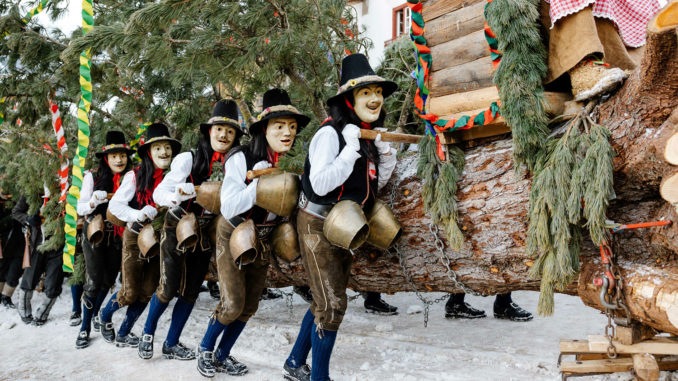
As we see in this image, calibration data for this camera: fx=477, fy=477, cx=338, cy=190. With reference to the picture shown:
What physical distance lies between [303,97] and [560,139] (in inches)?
107

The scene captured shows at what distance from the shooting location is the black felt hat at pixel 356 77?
3.09 m

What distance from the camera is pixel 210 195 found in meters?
3.80

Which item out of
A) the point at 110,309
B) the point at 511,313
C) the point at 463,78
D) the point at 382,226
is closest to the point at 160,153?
the point at 110,309

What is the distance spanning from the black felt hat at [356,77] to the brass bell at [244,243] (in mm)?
1073

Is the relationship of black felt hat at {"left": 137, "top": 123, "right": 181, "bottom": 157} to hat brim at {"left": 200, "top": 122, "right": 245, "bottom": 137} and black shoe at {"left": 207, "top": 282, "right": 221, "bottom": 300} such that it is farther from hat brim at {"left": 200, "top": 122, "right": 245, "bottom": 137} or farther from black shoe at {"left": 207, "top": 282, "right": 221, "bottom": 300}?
black shoe at {"left": 207, "top": 282, "right": 221, "bottom": 300}

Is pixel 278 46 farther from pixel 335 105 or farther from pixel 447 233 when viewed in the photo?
pixel 447 233

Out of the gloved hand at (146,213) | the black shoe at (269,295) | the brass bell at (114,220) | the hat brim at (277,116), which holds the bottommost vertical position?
the black shoe at (269,295)

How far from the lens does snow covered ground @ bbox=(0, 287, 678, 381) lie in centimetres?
358

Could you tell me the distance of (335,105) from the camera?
3.23 metres

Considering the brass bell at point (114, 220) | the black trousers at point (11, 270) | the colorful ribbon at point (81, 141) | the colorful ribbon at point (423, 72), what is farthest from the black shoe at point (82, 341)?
the colorful ribbon at point (423, 72)

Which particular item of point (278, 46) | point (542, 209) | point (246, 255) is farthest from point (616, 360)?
point (278, 46)

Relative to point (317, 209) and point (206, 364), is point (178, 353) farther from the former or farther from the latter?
point (317, 209)

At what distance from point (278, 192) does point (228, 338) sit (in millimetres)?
1345

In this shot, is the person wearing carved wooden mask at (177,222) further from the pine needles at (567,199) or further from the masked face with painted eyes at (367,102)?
the pine needles at (567,199)
